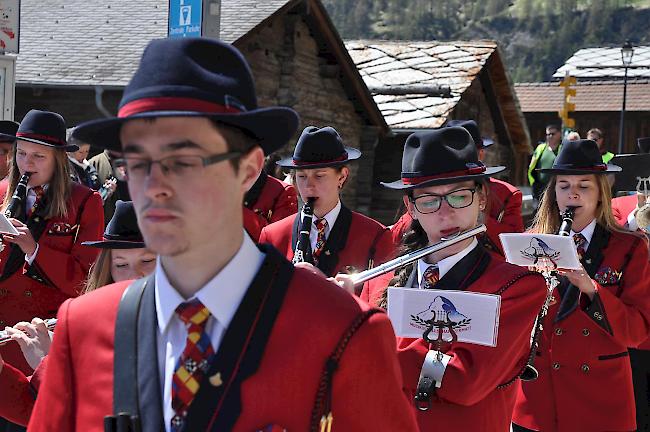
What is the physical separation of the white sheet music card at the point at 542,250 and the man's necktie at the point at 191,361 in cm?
292

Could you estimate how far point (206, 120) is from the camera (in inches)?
86.7

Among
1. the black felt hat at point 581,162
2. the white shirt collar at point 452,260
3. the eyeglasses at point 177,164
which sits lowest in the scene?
the white shirt collar at point 452,260

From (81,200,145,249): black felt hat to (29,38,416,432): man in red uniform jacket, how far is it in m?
2.08

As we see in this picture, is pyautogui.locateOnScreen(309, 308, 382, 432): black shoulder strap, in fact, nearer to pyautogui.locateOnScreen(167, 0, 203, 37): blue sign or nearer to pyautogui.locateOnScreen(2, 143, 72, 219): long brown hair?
pyautogui.locateOnScreen(2, 143, 72, 219): long brown hair

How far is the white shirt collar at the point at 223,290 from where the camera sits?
2.24 metres

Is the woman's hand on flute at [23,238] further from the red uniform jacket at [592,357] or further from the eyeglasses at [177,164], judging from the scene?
the eyeglasses at [177,164]

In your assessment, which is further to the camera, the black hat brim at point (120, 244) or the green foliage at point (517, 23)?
the green foliage at point (517, 23)

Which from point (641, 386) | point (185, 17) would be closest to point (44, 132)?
point (185, 17)

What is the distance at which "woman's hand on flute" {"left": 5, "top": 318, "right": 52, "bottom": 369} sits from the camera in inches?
152

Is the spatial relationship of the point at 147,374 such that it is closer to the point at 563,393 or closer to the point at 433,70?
the point at 563,393

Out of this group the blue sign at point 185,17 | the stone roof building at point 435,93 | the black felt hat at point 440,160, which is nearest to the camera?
the black felt hat at point 440,160

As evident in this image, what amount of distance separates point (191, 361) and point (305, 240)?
351 cm

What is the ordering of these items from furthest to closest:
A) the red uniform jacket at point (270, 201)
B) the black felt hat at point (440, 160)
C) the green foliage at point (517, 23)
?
1. the green foliage at point (517, 23)
2. the red uniform jacket at point (270, 201)
3. the black felt hat at point (440, 160)

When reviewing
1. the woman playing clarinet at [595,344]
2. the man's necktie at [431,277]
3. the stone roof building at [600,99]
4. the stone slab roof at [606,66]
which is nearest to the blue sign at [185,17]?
the woman playing clarinet at [595,344]
